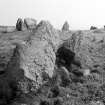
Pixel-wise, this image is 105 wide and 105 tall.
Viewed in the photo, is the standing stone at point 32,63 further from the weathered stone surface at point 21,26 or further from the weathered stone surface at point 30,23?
the weathered stone surface at point 30,23

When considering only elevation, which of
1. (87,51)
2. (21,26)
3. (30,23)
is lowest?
(87,51)

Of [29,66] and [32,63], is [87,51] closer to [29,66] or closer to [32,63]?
[32,63]

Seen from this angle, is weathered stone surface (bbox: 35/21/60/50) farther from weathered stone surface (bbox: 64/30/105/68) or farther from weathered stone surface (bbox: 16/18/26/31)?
weathered stone surface (bbox: 16/18/26/31)

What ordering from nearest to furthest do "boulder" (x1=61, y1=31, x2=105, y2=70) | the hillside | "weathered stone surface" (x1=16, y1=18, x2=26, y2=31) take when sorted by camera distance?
the hillside, "boulder" (x1=61, y1=31, x2=105, y2=70), "weathered stone surface" (x1=16, y1=18, x2=26, y2=31)

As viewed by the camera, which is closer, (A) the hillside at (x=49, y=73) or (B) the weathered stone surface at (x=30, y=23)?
(A) the hillside at (x=49, y=73)

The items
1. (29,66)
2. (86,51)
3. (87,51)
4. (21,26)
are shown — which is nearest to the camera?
(29,66)

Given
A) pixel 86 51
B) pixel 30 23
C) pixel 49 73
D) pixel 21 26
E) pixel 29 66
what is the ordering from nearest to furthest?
pixel 29 66, pixel 49 73, pixel 86 51, pixel 21 26, pixel 30 23

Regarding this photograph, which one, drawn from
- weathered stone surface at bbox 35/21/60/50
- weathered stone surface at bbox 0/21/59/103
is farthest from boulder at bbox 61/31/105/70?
weathered stone surface at bbox 0/21/59/103

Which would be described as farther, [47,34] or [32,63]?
[47,34]

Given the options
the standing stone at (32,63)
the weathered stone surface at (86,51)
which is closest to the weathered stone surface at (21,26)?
the weathered stone surface at (86,51)

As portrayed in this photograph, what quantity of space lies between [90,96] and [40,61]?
478 centimetres

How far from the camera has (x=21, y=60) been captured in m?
17.6

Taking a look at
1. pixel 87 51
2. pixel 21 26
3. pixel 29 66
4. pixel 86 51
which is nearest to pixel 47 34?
pixel 86 51

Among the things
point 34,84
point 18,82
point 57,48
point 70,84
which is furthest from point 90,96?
point 57,48
